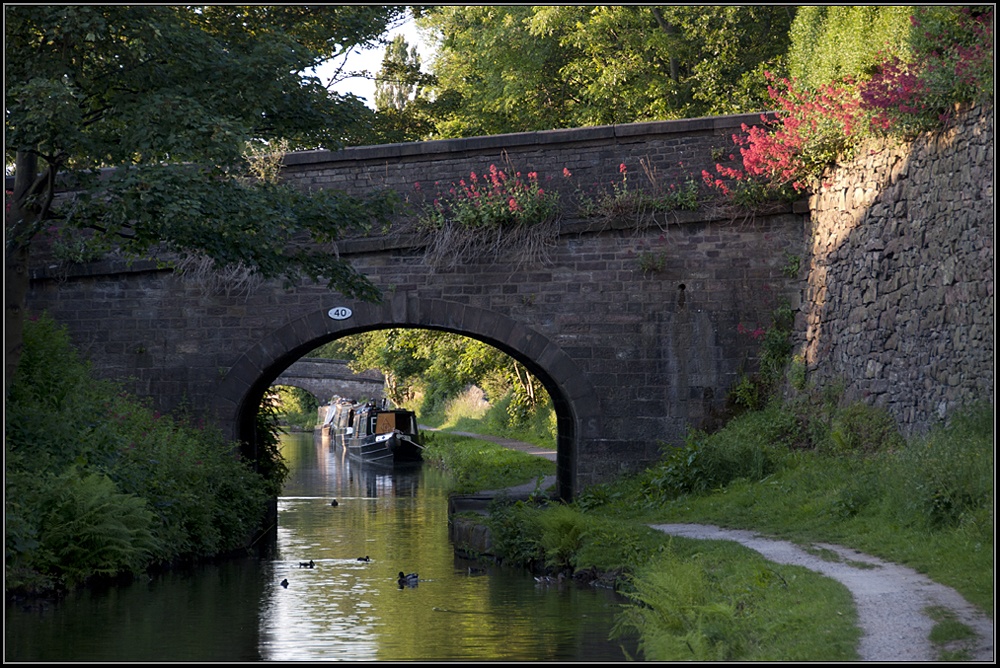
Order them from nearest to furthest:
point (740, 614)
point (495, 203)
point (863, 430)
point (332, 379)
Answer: point (740, 614)
point (863, 430)
point (495, 203)
point (332, 379)

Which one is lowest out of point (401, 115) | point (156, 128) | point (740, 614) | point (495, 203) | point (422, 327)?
point (740, 614)

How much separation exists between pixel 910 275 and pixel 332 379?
1519 inches

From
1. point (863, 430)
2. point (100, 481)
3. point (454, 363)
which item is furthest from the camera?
point (454, 363)

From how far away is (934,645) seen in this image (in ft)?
19.3

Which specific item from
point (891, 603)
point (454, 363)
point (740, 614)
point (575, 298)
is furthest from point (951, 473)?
point (454, 363)

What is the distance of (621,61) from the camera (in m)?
22.1

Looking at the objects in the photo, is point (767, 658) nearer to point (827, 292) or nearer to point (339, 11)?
point (827, 292)

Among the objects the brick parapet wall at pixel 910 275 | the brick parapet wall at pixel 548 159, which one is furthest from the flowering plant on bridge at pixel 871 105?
the brick parapet wall at pixel 548 159

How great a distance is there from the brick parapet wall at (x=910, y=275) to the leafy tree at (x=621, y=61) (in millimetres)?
7902

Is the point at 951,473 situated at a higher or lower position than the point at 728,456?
lower

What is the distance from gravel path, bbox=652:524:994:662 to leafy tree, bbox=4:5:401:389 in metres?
5.29

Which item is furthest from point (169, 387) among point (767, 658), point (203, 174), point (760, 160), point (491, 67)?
point (491, 67)

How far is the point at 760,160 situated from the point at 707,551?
237 inches

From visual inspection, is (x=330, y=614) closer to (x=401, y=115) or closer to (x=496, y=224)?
(x=496, y=224)
